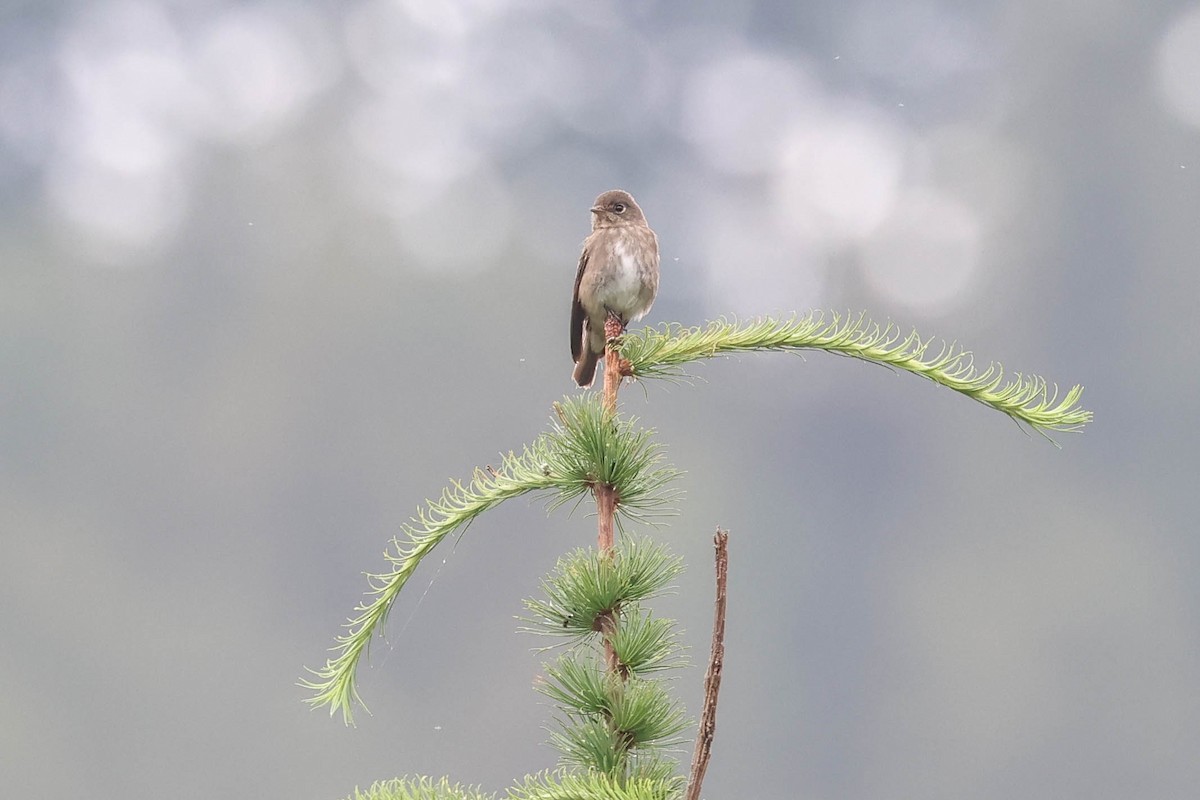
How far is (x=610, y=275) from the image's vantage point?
701 centimetres

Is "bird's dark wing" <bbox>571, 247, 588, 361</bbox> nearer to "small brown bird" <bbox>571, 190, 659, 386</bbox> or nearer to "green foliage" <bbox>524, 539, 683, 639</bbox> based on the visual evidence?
"small brown bird" <bbox>571, 190, 659, 386</bbox>

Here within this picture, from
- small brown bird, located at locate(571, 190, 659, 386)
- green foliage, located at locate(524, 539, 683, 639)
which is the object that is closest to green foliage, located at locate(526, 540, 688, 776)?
green foliage, located at locate(524, 539, 683, 639)

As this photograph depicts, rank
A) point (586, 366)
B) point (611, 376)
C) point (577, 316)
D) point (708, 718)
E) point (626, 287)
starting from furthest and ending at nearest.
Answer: point (586, 366) → point (577, 316) → point (626, 287) → point (611, 376) → point (708, 718)

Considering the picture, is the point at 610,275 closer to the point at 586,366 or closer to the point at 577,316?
the point at 577,316

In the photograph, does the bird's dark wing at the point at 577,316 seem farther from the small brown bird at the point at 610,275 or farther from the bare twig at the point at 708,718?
the bare twig at the point at 708,718

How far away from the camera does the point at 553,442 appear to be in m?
3.82

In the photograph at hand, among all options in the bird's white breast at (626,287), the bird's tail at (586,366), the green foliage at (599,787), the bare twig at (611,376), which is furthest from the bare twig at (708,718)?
the bird's tail at (586,366)

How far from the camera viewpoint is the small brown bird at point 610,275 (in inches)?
276

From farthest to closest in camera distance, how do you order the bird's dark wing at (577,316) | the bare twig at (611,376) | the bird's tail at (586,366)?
1. the bird's tail at (586,366)
2. the bird's dark wing at (577,316)
3. the bare twig at (611,376)

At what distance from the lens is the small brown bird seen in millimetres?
7020

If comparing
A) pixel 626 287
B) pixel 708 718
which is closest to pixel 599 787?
pixel 708 718

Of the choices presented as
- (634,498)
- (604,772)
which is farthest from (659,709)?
(634,498)

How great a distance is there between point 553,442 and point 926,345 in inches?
48.3

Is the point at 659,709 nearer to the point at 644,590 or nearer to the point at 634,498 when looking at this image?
the point at 644,590
